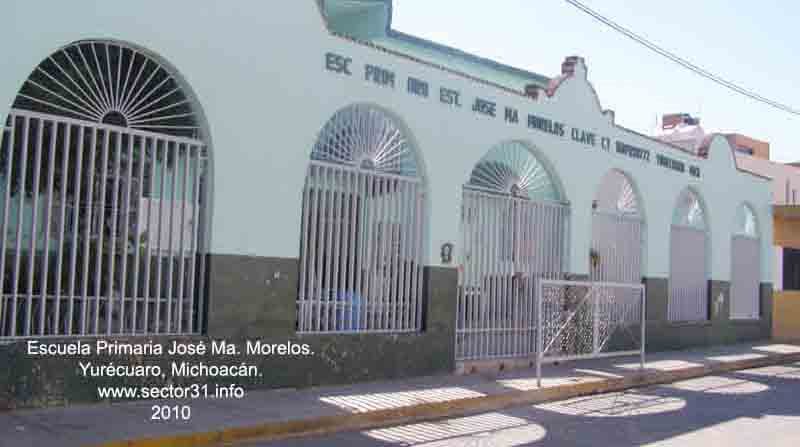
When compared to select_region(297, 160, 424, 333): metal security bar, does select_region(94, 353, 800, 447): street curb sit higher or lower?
lower

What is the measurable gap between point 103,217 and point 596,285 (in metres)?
7.11

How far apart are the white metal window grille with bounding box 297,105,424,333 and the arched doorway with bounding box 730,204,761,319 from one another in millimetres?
11675

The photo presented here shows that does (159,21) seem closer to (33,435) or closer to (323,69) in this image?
(323,69)

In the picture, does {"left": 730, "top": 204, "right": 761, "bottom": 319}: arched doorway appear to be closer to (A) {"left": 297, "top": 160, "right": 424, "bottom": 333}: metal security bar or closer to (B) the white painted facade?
(B) the white painted facade

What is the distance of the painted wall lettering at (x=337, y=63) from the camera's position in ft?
36.3

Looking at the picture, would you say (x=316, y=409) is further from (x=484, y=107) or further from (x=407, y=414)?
(x=484, y=107)

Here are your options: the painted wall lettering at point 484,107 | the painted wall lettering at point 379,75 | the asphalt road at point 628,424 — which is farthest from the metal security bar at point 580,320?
the painted wall lettering at point 379,75

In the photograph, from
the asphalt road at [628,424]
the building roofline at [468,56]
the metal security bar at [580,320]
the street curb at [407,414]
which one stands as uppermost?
the building roofline at [468,56]

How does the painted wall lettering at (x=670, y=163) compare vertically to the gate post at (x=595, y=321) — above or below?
above

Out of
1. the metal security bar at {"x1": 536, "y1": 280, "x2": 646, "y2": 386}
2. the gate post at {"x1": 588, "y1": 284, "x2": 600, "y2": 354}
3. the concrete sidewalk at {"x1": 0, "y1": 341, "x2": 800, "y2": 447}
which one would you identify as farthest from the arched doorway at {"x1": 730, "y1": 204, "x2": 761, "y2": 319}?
the gate post at {"x1": 588, "y1": 284, "x2": 600, "y2": 354}

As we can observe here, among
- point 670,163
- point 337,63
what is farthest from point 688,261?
Result: point 337,63

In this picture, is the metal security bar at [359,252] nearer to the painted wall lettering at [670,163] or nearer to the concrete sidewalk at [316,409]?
the concrete sidewalk at [316,409]

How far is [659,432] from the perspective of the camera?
943 cm

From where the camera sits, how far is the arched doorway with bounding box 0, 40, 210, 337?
8367 millimetres
